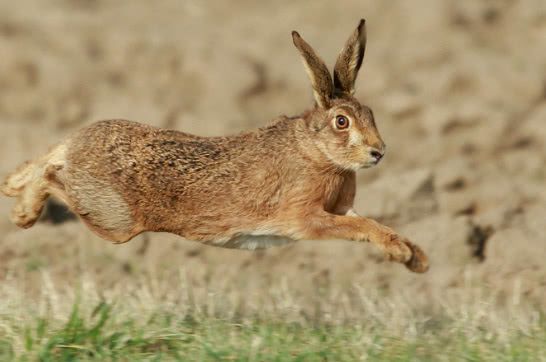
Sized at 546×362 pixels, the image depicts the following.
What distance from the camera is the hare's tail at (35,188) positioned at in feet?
18.1

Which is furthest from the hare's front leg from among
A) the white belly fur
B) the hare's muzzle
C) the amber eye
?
the amber eye

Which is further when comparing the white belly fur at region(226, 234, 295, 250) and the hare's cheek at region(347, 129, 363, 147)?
the white belly fur at region(226, 234, 295, 250)

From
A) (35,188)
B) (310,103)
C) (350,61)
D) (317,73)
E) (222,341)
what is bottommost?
(222,341)

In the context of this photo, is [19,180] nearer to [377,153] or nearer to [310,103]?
[377,153]

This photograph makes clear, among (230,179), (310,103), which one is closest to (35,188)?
(230,179)

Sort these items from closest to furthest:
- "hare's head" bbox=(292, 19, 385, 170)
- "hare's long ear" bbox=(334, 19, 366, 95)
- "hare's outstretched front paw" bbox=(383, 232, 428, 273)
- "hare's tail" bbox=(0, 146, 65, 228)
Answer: "hare's outstretched front paw" bbox=(383, 232, 428, 273), "hare's head" bbox=(292, 19, 385, 170), "hare's long ear" bbox=(334, 19, 366, 95), "hare's tail" bbox=(0, 146, 65, 228)

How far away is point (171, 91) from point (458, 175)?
9.46 feet

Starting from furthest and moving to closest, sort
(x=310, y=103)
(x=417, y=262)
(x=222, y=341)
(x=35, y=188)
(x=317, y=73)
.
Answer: (x=310, y=103), (x=35, y=188), (x=317, y=73), (x=417, y=262), (x=222, y=341)

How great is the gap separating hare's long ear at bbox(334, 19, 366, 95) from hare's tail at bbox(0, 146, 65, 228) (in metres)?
1.46

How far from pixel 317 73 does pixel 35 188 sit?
5.09 feet

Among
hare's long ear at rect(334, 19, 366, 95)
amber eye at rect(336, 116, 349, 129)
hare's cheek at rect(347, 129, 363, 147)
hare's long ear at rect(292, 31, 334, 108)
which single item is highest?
hare's long ear at rect(334, 19, 366, 95)

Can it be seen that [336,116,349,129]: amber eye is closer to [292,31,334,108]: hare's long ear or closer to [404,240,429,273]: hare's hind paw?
[292,31,334,108]: hare's long ear

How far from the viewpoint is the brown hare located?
17.5 ft

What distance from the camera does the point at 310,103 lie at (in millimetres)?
9828
